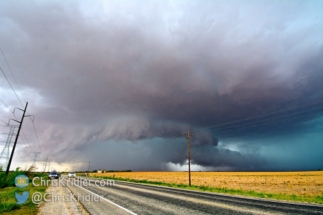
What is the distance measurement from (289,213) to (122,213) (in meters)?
8.87

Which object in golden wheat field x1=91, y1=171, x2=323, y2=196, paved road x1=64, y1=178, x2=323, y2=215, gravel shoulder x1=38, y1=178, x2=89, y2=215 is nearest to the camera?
paved road x1=64, y1=178, x2=323, y2=215

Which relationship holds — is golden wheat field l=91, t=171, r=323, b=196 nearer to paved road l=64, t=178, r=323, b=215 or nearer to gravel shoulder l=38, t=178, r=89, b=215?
paved road l=64, t=178, r=323, b=215

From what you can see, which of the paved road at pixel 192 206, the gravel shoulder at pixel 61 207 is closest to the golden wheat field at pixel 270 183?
the paved road at pixel 192 206

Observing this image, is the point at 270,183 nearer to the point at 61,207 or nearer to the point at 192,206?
the point at 192,206

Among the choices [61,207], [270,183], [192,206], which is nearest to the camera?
[192,206]

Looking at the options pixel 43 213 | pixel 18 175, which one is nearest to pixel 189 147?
pixel 18 175

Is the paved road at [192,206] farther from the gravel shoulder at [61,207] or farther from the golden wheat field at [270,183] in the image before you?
the golden wheat field at [270,183]

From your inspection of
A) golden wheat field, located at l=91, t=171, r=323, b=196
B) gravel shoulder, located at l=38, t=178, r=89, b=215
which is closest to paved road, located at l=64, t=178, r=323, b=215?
gravel shoulder, located at l=38, t=178, r=89, b=215

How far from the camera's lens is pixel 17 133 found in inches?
1139

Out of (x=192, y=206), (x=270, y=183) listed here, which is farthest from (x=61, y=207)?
(x=270, y=183)

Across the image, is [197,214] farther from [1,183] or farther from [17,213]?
[1,183]

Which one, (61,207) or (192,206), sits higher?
(192,206)

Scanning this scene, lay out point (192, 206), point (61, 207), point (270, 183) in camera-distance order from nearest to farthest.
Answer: point (192, 206)
point (61, 207)
point (270, 183)

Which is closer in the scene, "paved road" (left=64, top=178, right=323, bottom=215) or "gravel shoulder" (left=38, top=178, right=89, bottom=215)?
"paved road" (left=64, top=178, right=323, bottom=215)
